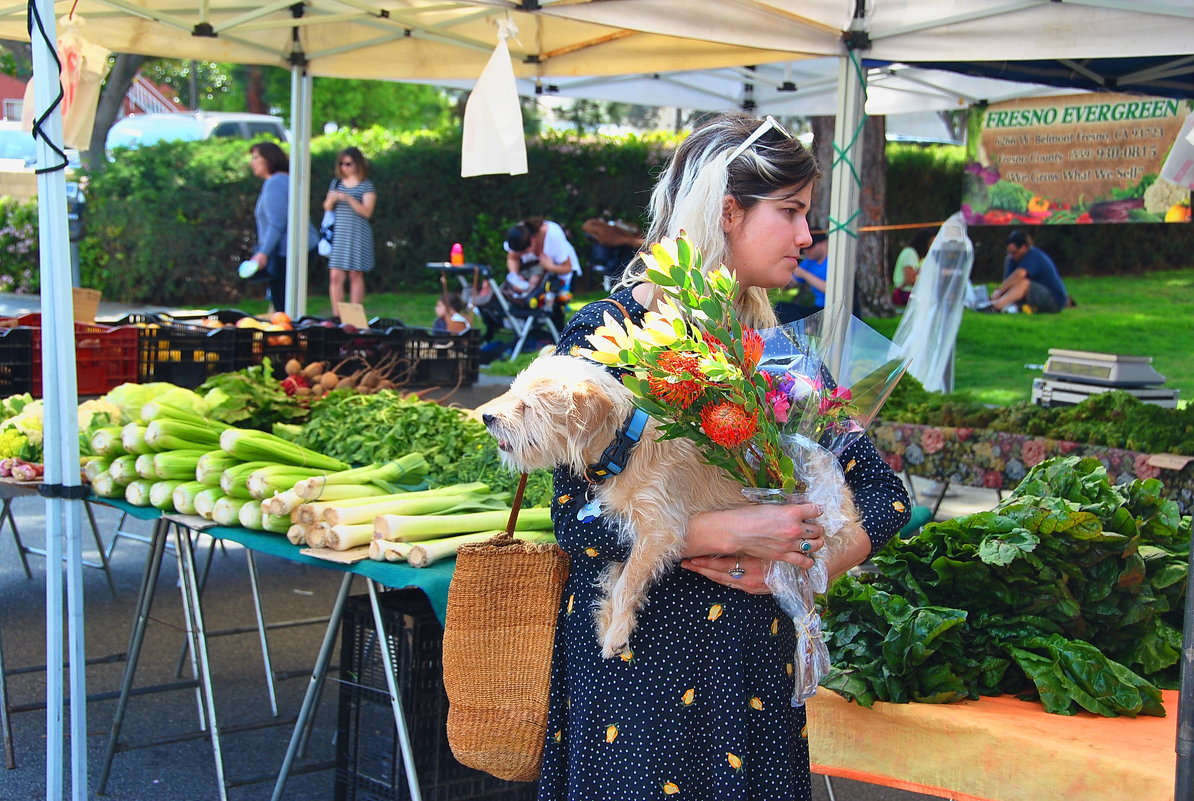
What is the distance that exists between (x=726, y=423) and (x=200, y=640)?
8.75 ft

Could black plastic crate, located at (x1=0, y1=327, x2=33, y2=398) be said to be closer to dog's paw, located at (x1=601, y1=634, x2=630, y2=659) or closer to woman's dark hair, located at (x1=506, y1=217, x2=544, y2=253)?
dog's paw, located at (x1=601, y1=634, x2=630, y2=659)

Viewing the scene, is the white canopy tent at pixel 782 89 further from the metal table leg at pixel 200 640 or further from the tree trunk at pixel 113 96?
the tree trunk at pixel 113 96

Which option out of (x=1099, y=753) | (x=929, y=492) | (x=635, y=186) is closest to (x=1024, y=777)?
(x=1099, y=753)

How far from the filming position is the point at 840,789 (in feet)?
13.5

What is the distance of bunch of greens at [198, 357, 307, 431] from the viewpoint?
4.52 m

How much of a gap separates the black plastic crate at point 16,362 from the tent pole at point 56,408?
7.45ft

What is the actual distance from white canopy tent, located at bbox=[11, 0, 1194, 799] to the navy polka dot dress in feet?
1.82

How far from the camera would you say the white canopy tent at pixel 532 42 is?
3268 millimetres

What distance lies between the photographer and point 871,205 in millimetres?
14016

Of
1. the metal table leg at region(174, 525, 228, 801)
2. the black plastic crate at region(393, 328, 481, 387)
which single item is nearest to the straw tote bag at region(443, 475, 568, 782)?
the metal table leg at region(174, 525, 228, 801)

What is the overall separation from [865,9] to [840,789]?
10.8ft

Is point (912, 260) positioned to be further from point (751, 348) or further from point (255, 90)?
point (255, 90)

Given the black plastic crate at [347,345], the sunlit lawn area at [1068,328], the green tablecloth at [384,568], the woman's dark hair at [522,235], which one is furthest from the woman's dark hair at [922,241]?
the green tablecloth at [384,568]

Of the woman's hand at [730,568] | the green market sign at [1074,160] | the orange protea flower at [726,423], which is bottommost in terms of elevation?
the woman's hand at [730,568]
